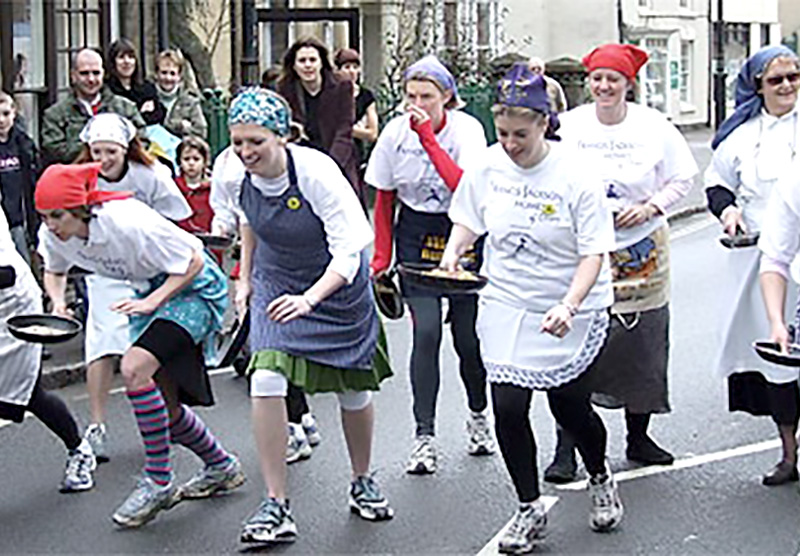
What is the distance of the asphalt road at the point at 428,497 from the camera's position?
22.7 feet

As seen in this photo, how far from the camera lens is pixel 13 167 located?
1134cm

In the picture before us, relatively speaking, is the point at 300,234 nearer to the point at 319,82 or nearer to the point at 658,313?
the point at 658,313

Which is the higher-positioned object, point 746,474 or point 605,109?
point 605,109

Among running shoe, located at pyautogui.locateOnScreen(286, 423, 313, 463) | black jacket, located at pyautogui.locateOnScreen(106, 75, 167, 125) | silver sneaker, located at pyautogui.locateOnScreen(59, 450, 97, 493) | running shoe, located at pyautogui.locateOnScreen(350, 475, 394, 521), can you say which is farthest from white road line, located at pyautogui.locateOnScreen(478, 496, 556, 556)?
black jacket, located at pyautogui.locateOnScreen(106, 75, 167, 125)

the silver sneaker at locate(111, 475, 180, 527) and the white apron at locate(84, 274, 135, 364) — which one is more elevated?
the white apron at locate(84, 274, 135, 364)

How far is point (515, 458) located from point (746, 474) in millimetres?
1710

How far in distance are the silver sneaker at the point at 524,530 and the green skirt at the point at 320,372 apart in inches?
31.9

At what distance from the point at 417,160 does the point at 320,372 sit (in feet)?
4.90

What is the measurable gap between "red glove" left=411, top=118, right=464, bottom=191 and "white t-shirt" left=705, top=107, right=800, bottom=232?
1.20 metres

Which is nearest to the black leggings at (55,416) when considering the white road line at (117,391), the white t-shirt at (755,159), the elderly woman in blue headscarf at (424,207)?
the elderly woman in blue headscarf at (424,207)

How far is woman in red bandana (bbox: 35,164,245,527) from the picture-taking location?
704 cm

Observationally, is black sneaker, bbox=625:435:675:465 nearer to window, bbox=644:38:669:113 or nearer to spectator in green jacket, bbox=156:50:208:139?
spectator in green jacket, bbox=156:50:208:139

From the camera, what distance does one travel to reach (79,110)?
1181 centimetres

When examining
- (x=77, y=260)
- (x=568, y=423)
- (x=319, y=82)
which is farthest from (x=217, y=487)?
(x=319, y=82)
